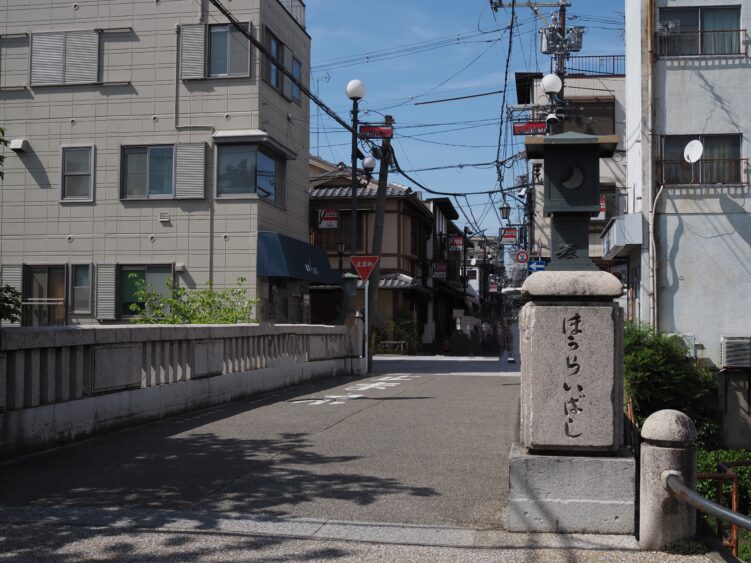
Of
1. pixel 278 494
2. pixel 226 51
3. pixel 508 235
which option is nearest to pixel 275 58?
pixel 226 51

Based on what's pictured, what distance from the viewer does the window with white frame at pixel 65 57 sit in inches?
995

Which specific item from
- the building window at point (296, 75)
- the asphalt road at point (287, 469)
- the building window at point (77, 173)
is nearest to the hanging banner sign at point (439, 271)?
the building window at point (296, 75)

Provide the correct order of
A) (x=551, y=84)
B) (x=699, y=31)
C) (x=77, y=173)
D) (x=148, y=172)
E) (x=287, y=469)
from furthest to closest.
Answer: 1. (x=77, y=173)
2. (x=148, y=172)
3. (x=551, y=84)
4. (x=699, y=31)
5. (x=287, y=469)

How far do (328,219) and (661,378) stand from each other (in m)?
21.1

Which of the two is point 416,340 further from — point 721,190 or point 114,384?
point 114,384

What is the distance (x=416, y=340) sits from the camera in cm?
3947

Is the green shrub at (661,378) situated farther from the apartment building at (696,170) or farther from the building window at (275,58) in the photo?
the building window at (275,58)

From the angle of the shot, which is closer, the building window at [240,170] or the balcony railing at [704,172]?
the balcony railing at [704,172]

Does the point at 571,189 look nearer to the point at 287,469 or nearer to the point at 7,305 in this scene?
the point at 287,469

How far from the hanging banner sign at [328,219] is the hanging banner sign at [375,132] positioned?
7.18 m

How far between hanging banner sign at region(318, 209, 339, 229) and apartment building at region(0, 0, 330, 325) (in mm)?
8648

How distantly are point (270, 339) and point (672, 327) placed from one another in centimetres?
1092

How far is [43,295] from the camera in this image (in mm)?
25688

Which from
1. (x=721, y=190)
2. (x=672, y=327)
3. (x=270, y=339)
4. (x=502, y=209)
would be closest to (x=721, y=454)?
(x=672, y=327)
